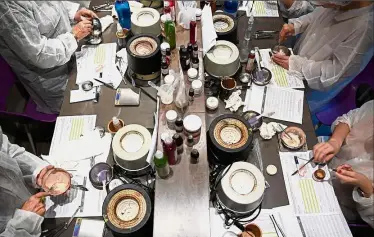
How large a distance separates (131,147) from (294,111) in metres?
1.22

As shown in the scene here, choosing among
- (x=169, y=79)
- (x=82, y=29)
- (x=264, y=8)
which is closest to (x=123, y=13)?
(x=82, y=29)

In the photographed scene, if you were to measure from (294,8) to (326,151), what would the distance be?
4.95ft

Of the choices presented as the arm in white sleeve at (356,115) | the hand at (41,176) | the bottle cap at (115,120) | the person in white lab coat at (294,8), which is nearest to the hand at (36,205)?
the hand at (41,176)

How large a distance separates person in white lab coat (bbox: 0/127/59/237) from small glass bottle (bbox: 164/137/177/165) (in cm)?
79

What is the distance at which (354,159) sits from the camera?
1950 millimetres

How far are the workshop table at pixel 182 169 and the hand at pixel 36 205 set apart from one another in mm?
107

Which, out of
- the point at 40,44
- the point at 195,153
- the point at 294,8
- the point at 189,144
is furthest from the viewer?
the point at 294,8

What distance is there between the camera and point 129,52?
2.38m

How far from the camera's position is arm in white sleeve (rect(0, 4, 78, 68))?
7.25 ft

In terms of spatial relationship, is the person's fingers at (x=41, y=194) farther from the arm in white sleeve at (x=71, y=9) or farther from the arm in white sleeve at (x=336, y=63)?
the arm in white sleeve at (x=336, y=63)

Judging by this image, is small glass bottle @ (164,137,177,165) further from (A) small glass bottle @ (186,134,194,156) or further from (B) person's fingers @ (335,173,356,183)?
(B) person's fingers @ (335,173,356,183)

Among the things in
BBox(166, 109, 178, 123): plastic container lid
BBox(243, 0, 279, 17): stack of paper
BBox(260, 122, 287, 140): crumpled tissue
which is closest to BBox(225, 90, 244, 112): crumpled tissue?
BBox(260, 122, 287, 140): crumpled tissue

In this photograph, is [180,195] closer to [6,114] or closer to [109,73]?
[109,73]

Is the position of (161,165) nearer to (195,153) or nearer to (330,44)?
(195,153)
